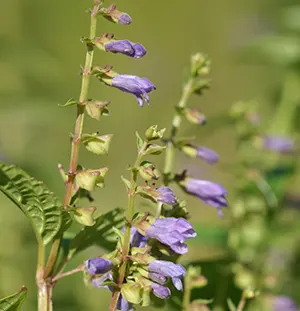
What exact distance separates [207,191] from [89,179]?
40 cm

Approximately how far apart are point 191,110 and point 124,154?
4.90 metres

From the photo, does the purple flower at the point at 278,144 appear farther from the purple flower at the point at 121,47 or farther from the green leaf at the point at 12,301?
the green leaf at the point at 12,301

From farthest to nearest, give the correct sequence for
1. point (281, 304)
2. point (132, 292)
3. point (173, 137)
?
point (281, 304) → point (173, 137) → point (132, 292)

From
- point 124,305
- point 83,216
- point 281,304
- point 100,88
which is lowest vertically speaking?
point 100,88

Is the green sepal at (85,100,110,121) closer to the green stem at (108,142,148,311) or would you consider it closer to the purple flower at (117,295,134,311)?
the green stem at (108,142,148,311)

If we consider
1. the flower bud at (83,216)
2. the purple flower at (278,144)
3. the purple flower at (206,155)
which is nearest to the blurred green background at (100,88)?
the purple flower at (278,144)

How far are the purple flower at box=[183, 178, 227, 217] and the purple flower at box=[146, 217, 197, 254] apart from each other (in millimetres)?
301

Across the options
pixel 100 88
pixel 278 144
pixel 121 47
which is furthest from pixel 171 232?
pixel 100 88

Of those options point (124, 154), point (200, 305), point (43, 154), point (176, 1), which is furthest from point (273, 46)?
point (176, 1)

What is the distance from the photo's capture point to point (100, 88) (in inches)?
261

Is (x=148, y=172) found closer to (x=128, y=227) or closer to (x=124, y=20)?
(x=128, y=227)

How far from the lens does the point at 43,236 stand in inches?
41.8

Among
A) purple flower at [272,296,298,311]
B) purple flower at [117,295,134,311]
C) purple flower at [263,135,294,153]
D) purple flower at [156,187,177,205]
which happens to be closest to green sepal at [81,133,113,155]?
purple flower at [156,187,177,205]

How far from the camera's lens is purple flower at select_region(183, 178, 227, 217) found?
1359 millimetres
